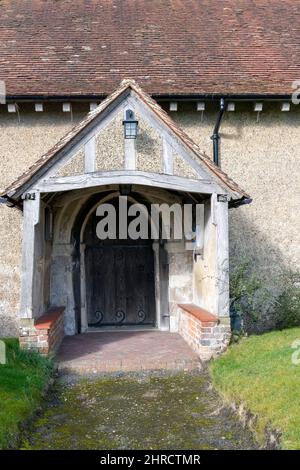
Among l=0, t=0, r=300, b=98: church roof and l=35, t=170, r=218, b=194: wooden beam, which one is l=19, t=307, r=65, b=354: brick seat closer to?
l=35, t=170, r=218, b=194: wooden beam

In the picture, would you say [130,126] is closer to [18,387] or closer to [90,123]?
[90,123]

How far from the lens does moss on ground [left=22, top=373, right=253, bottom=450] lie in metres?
4.95

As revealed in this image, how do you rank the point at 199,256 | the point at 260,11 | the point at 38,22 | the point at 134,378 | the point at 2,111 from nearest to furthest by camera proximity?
1. the point at 134,378
2. the point at 199,256
3. the point at 2,111
4. the point at 38,22
5. the point at 260,11

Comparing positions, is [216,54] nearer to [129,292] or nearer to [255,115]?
[255,115]

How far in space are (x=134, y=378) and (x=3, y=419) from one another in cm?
242

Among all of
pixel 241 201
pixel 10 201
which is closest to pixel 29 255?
pixel 10 201

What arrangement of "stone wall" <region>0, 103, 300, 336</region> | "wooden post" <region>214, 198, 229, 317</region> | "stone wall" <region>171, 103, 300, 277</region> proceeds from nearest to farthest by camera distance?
"wooden post" <region>214, 198, 229, 317</region>
"stone wall" <region>0, 103, 300, 336</region>
"stone wall" <region>171, 103, 300, 277</region>

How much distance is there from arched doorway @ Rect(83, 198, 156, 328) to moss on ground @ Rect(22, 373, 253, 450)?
10.7 feet

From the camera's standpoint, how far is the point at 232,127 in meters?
10.1

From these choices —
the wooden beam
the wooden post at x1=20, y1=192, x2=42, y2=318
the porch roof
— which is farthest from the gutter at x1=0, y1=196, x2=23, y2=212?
the wooden beam

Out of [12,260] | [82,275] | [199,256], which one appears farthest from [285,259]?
[12,260]

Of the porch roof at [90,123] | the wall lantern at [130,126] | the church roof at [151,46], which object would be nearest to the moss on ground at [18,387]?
the porch roof at [90,123]

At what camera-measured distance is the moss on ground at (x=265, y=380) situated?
481 cm

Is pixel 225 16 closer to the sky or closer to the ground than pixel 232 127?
closer to the sky
